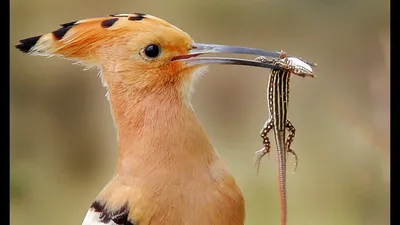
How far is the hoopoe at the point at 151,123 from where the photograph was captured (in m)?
1.02

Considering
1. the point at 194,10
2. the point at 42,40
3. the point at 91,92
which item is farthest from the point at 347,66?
the point at 42,40

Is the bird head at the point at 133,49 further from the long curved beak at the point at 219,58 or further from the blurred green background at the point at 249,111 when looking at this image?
the blurred green background at the point at 249,111

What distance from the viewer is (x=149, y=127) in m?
1.04

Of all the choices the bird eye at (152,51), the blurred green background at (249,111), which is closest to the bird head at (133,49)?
the bird eye at (152,51)

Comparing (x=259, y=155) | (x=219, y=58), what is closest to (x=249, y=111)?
(x=259, y=155)

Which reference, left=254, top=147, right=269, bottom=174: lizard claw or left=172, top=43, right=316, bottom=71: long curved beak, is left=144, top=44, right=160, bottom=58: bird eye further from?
left=254, top=147, right=269, bottom=174: lizard claw

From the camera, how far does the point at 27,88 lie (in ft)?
4.33

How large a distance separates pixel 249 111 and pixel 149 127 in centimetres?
34

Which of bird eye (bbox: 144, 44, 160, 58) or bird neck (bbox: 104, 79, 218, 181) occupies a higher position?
bird eye (bbox: 144, 44, 160, 58)

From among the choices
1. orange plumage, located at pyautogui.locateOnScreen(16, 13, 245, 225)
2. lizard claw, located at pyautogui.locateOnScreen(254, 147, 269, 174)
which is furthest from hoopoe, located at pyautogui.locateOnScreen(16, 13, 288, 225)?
lizard claw, located at pyautogui.locateOnScreen(254, 147, 269, 174)

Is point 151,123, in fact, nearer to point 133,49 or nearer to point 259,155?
point 133,49

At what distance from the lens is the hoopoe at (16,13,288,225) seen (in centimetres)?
102

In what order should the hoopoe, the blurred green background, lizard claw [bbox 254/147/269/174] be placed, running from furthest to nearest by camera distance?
the blurred green background < lizard claw [bbox 254/147/269/174] < the hoopoe

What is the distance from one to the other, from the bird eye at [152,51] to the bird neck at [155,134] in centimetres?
6
